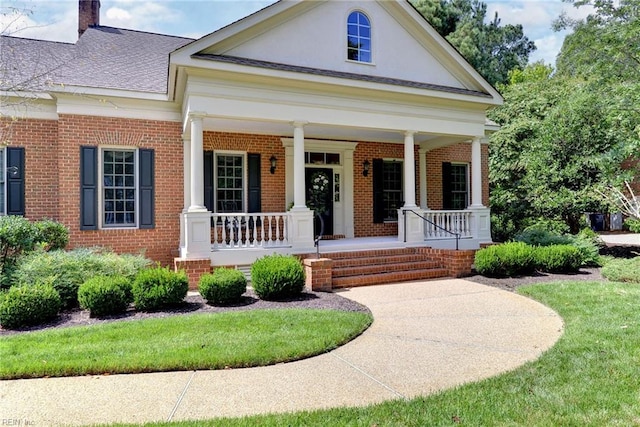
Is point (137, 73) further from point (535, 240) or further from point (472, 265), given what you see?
point (535, 240)

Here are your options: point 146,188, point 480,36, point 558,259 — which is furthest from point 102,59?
point 480,36

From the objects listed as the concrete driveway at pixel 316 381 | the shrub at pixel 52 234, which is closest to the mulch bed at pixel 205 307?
the concrete driveway at pixel 316 381

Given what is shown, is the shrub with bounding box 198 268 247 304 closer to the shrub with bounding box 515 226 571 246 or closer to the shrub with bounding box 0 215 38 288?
the shrub with bounding box 0 215 38 288

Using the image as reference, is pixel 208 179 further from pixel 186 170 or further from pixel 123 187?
pixel 123 187

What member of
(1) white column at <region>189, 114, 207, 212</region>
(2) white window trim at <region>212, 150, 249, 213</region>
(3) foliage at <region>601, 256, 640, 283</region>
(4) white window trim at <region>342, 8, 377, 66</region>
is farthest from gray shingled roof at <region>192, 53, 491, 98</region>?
(3) foliage at <region>601, 256, 640, 283</region>

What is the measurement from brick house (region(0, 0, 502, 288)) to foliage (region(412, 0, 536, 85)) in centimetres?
1917

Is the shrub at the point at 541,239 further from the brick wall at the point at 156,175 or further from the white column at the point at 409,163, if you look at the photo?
the brick wall at the point at 156,175

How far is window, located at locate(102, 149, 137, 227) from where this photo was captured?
10.2 metres

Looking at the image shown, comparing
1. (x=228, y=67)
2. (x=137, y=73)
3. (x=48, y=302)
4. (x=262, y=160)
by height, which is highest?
(x=137, y=73)

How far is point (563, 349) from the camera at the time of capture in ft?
15.4

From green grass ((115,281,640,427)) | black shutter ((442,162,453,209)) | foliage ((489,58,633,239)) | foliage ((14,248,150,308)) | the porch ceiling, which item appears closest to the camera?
green grass ((115,281,640,427))

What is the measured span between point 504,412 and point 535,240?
1007 cm

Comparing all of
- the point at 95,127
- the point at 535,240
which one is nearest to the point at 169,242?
the point at 95,127

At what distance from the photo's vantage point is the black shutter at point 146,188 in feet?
34.0
